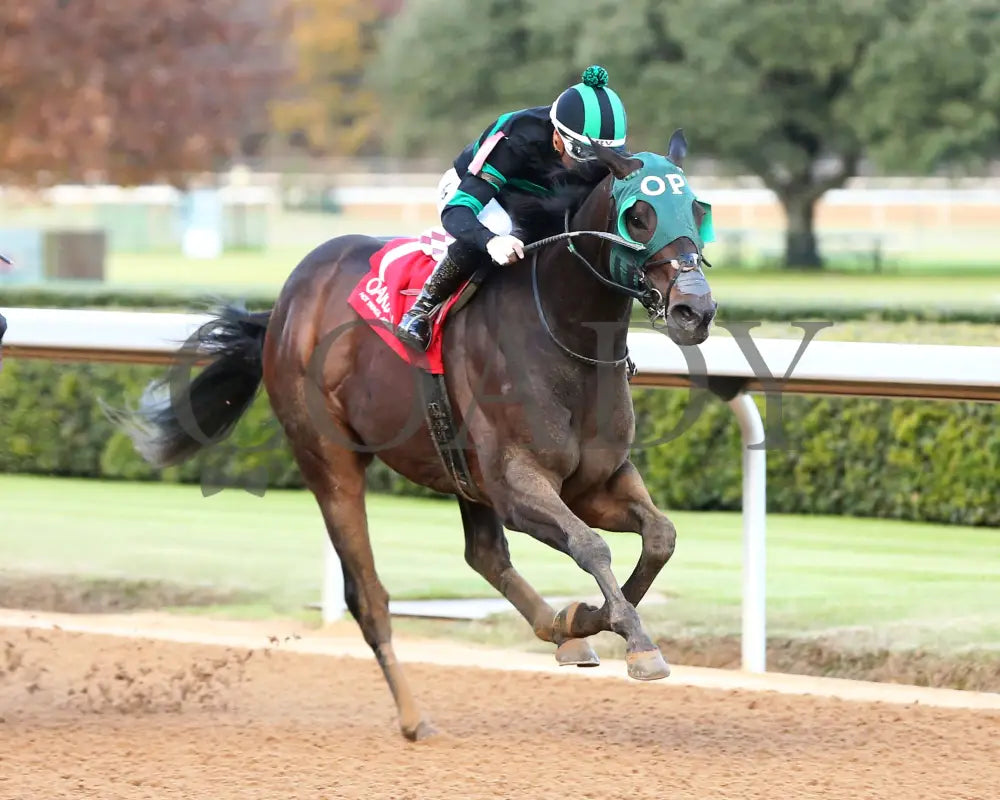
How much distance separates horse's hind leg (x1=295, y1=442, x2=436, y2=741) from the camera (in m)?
4.93

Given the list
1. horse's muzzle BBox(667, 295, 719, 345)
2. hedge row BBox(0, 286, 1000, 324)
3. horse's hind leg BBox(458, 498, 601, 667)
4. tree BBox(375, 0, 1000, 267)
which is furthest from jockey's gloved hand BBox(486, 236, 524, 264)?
tree BBox(375, 0, 1000, 267)

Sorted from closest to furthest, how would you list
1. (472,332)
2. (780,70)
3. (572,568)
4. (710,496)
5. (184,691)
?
(472,332)
(184,691)
(572,568)
(710,496)
(780,70)

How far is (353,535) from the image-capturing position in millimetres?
5035

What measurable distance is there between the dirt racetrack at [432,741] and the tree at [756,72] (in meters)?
18.3

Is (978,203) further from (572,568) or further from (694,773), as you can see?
(694,773)

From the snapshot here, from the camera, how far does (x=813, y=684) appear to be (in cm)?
527

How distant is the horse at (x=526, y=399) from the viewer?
402 cm

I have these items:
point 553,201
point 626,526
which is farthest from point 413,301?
point 626,526

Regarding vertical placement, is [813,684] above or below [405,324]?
below

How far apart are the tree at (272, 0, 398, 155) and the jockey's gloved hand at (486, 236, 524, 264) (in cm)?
4773

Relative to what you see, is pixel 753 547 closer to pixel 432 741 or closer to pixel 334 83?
pixel 432 741

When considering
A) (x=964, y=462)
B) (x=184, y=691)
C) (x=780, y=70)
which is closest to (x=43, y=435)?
(x=184, y=691)

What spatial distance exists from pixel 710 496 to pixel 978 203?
100 feet

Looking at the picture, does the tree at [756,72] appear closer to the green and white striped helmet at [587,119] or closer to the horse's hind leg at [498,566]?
the horse's hind leg at [498,566]
